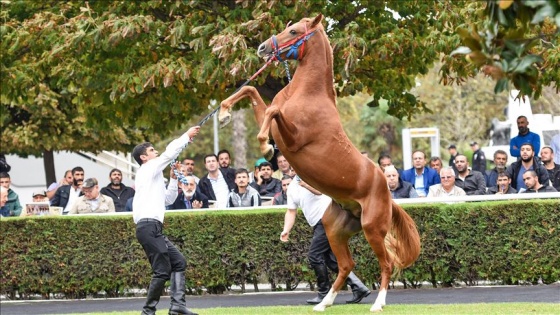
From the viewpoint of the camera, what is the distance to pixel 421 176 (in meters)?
16.9

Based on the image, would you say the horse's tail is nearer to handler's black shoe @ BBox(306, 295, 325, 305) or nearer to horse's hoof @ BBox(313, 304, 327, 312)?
horse's hoof @ BBox(313, 304, 327, 312)

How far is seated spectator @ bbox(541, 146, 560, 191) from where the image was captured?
15750mm

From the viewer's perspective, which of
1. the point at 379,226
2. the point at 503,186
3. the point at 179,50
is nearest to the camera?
the point at 379,226

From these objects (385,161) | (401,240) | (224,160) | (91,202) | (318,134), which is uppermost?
(318,134)

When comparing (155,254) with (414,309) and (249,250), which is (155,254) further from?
(249,250)

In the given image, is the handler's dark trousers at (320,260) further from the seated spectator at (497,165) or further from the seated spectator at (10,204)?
the seated spectator at (10,204)

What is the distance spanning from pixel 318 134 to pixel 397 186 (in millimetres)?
4984

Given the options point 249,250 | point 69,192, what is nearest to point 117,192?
point 69,192

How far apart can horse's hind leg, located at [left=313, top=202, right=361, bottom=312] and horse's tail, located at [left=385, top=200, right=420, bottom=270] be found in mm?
513

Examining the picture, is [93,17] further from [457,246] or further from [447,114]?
[447,114]

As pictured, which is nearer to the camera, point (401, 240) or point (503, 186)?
point (401, 240)

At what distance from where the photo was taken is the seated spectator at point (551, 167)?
15750mm

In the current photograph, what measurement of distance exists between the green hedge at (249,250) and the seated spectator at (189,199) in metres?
1.01

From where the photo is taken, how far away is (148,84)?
16719 millimetres
